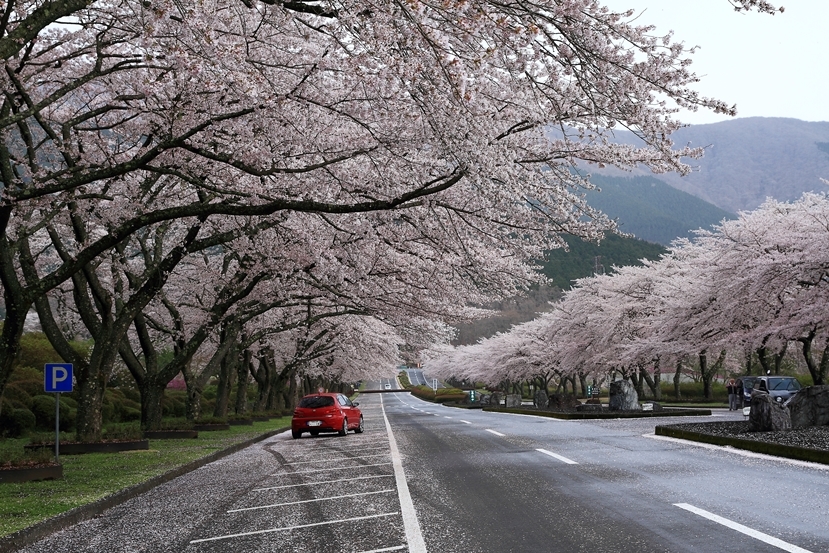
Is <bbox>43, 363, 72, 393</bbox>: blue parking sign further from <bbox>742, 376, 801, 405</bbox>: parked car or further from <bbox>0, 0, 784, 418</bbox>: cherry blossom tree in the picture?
<bbox>742, 376, 801, 405</bbox>: parked car

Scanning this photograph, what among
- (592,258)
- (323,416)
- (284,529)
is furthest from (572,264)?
(284,529)

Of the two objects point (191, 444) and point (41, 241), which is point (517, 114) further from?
point (41, 241)

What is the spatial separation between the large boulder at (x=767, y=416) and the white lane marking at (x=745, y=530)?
9397mm

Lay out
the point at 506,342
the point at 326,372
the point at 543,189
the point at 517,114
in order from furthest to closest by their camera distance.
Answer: the point at 506,342 → the point at 326,372 → the point at 543,189 → the point at 517,114

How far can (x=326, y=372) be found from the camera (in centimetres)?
7125

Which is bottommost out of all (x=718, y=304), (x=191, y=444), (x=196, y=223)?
(x=191, y=444)

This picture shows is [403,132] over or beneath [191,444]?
over

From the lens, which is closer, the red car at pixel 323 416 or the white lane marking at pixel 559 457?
the white lane marking at pixel 559 457

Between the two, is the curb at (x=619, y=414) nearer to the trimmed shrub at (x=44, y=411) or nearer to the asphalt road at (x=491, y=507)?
the asphalt road at (x=491, y=507)

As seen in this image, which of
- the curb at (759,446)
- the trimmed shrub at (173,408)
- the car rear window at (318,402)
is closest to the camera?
the curb at (759,446)

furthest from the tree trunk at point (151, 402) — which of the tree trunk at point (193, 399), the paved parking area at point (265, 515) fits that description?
the paved parking area at point (265, 515)

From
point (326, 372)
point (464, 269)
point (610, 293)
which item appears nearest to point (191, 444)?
point (464, 269)

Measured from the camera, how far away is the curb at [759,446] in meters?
11.3

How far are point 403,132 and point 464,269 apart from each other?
7526 mm
